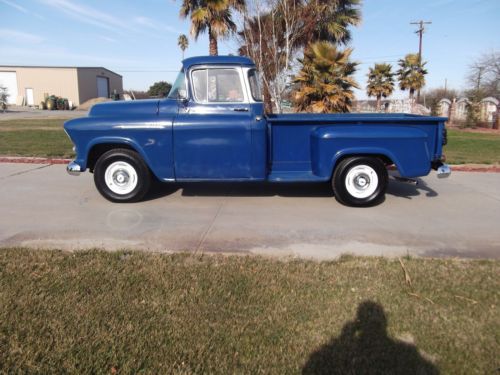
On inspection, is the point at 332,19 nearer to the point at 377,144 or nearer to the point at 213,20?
the point at 213,20

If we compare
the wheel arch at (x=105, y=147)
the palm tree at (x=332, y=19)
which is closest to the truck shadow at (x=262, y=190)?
the wheel arch at (x=105, y=147)

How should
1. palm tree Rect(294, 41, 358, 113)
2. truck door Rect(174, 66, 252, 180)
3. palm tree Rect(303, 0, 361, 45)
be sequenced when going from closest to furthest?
truck door Rect(174, 66, 252, 180)
palm tree Rect(294, 41, 358, 113)
palm tree Rect(303, 0, 361, 45)

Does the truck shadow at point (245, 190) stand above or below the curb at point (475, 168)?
below

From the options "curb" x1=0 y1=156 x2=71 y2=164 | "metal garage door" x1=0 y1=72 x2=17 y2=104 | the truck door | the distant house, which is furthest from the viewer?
"metal garage door" x1=0 y1=72 x2=17 y2=104

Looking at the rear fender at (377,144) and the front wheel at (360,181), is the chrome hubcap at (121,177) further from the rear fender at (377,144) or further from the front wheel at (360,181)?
the front wheel at (360,181)

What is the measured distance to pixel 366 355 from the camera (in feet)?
8.35

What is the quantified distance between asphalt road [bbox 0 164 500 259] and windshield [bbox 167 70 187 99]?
5.33ft

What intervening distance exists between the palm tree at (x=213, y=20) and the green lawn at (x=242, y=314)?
14239mm

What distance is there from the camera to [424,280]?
3516 millimetres

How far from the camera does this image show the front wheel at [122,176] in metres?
5.85

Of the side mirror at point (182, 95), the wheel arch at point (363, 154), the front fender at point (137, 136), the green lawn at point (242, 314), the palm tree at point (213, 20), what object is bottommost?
the green lawn at point (242, 314)

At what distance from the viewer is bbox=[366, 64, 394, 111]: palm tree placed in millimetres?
32250

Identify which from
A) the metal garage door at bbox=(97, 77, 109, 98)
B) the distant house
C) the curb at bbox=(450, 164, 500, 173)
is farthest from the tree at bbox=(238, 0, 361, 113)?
the metal garage door at bbox=(97, 77, 109, 98)

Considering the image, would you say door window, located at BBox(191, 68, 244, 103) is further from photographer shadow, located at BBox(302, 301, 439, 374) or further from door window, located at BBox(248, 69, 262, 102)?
photographer shadow, located at BBox(302, 301, 439, 374)
